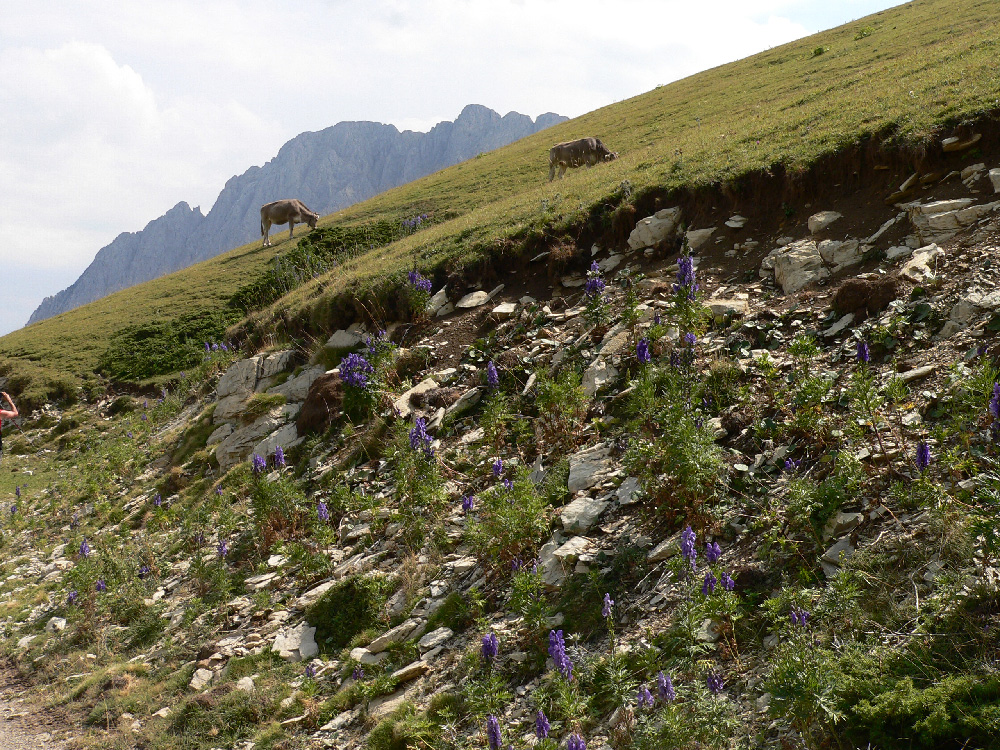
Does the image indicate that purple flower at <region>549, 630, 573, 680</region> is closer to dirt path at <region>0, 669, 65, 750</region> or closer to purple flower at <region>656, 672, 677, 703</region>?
purple flower at <region>656, 672, 677, 703</region>

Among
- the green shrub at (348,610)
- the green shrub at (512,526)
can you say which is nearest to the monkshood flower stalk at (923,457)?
the green shrub at (512,526)

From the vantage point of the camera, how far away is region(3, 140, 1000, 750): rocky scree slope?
13.8 feet

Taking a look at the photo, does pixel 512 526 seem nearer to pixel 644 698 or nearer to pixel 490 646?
pixel 490 646

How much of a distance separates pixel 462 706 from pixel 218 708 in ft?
11.1

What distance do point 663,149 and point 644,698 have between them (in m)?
16.3

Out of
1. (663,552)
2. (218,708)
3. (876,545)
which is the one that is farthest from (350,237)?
(876,545)

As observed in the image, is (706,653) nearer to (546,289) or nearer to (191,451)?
(546,289)

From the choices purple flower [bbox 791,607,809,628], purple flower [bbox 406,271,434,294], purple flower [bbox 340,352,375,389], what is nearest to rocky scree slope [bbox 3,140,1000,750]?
purple flower [bbox 791,607,809,628]

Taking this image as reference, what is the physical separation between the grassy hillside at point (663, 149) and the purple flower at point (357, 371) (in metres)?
4.24

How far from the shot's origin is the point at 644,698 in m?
4.45

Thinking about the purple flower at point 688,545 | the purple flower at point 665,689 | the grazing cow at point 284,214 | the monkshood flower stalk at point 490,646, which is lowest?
the monkshood flower stalk at point 490,646

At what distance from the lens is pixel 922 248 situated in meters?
8.36

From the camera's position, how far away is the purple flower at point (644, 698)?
14.4 ft

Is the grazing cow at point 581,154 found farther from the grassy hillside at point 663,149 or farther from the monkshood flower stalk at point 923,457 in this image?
the monkshood flower stalk at point 923,457
